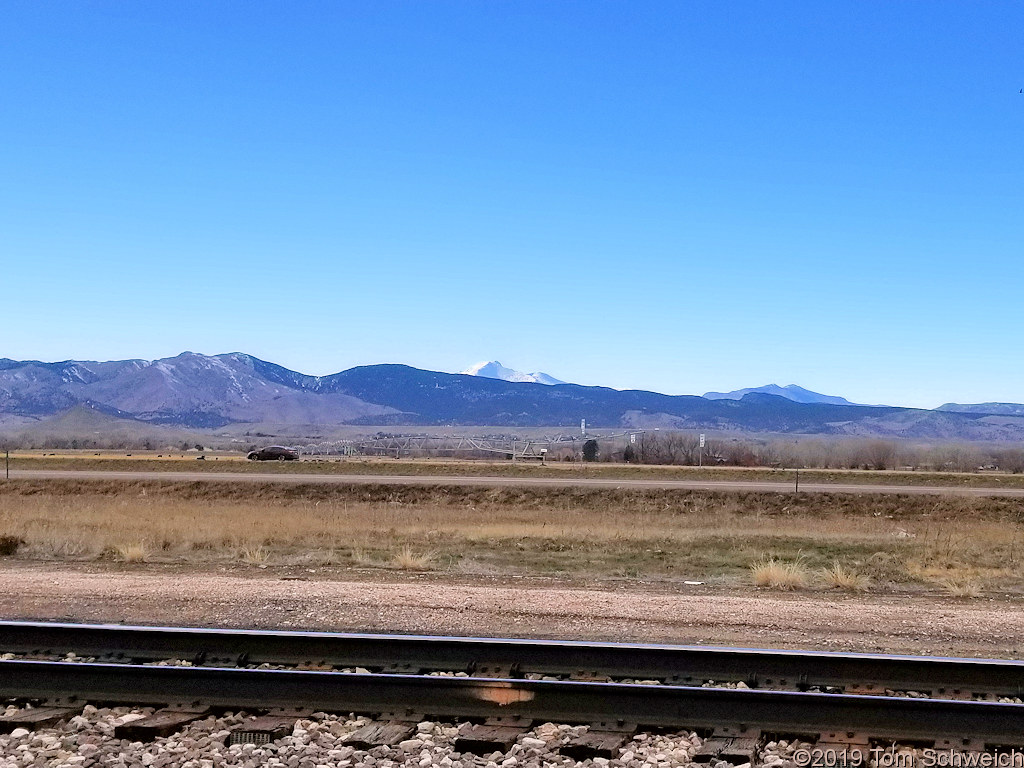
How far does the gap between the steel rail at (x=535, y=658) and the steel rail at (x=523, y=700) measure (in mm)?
1303

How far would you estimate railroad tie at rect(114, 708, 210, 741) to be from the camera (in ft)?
26.5

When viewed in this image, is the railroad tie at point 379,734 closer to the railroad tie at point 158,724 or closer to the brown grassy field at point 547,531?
the railroad tie at point 158,724

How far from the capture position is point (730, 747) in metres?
7.86

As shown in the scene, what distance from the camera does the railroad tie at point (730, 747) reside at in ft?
25.3

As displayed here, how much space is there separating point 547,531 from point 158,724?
21.2 meters

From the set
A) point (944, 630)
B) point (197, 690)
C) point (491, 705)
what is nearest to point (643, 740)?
point (491, 705)

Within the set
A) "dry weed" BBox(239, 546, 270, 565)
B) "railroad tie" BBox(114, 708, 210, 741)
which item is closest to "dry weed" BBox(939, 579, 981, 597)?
"dry weed" BBox(239, 546, 270, 565)

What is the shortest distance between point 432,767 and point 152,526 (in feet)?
74.0

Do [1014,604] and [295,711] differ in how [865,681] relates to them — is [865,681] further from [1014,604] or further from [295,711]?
[1014,604]

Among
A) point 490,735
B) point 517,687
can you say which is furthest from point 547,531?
point 490,735

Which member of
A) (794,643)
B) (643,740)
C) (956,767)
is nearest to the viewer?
(956,767)

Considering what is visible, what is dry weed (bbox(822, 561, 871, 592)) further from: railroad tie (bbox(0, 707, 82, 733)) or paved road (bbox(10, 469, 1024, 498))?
paved road (bbox(10, 469, 1024, 498))

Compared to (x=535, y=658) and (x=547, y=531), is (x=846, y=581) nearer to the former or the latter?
(x=535, y=658)

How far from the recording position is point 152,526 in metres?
28.3
